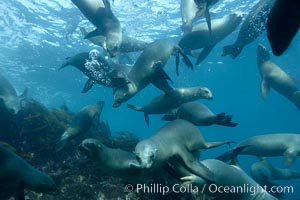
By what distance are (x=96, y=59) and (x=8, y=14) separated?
14070 mm

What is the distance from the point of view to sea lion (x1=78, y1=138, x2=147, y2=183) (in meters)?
4.35

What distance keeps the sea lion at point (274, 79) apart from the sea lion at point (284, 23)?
961 centimetres

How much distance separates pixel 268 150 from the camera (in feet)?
29.8

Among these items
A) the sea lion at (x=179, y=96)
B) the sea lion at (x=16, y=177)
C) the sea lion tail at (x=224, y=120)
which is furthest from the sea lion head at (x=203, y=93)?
the sea lion at (x=16, y=177)

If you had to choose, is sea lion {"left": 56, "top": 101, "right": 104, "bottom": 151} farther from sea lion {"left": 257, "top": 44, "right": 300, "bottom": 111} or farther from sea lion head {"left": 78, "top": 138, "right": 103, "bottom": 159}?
sea lion {"left": 257, "top": 44, "right": 300, "bottom": 111}

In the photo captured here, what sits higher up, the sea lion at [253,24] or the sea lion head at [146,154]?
the sea lion at [253,24]

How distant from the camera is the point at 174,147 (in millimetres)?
4934

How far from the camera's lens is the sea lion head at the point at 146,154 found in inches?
167

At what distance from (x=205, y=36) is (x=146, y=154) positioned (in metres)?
5.82

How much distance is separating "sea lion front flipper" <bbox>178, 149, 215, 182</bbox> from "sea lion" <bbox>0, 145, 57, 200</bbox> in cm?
268

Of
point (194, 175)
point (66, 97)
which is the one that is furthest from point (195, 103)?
point (66, 97)

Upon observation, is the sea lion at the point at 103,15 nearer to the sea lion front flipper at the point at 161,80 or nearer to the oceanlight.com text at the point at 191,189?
the sea lion front flipper at the point at 161,80

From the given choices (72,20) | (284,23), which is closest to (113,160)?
(284,23)

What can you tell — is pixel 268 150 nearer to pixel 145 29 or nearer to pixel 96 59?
pixel 96 59
